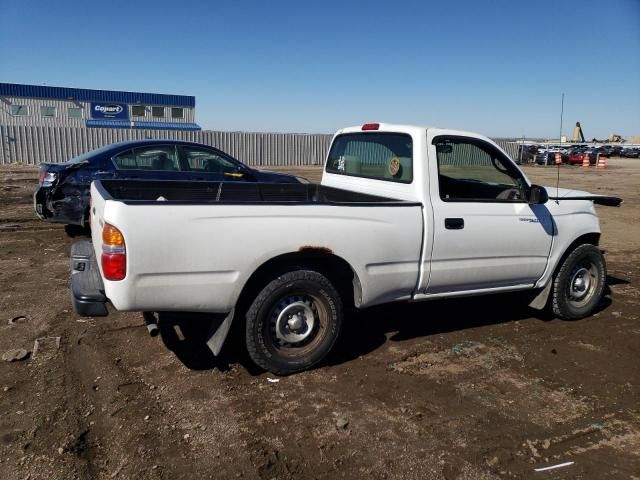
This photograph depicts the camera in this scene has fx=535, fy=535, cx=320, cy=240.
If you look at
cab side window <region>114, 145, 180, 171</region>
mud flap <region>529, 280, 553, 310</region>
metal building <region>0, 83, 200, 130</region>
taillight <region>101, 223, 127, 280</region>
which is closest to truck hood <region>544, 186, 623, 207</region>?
mud flap <region>529, 280, 553, 310</region>

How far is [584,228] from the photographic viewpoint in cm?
540

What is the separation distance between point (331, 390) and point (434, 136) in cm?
231

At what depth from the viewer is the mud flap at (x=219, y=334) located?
379cm

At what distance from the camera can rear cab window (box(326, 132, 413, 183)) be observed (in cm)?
476

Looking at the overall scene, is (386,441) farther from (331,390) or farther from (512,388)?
(512,388)

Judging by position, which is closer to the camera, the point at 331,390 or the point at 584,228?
the point at 331,390

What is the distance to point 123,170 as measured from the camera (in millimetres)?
8609

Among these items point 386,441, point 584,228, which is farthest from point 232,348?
point 584,228

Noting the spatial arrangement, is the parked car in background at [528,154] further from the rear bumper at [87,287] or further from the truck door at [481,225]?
the rear bumper at [87,287]

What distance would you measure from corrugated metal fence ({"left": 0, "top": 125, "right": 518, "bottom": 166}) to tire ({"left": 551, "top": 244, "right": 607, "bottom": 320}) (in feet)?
80.6

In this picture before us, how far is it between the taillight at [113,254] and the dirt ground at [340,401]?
3.00 ft

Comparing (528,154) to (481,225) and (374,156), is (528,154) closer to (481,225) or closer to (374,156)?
(374,156)

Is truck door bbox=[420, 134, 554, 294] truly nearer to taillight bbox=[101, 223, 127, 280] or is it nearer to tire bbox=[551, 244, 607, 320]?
tire bbox=[551, 244, 607, 320]

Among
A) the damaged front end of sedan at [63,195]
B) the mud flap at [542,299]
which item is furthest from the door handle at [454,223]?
the damaged front end of sedan at [63,195]
